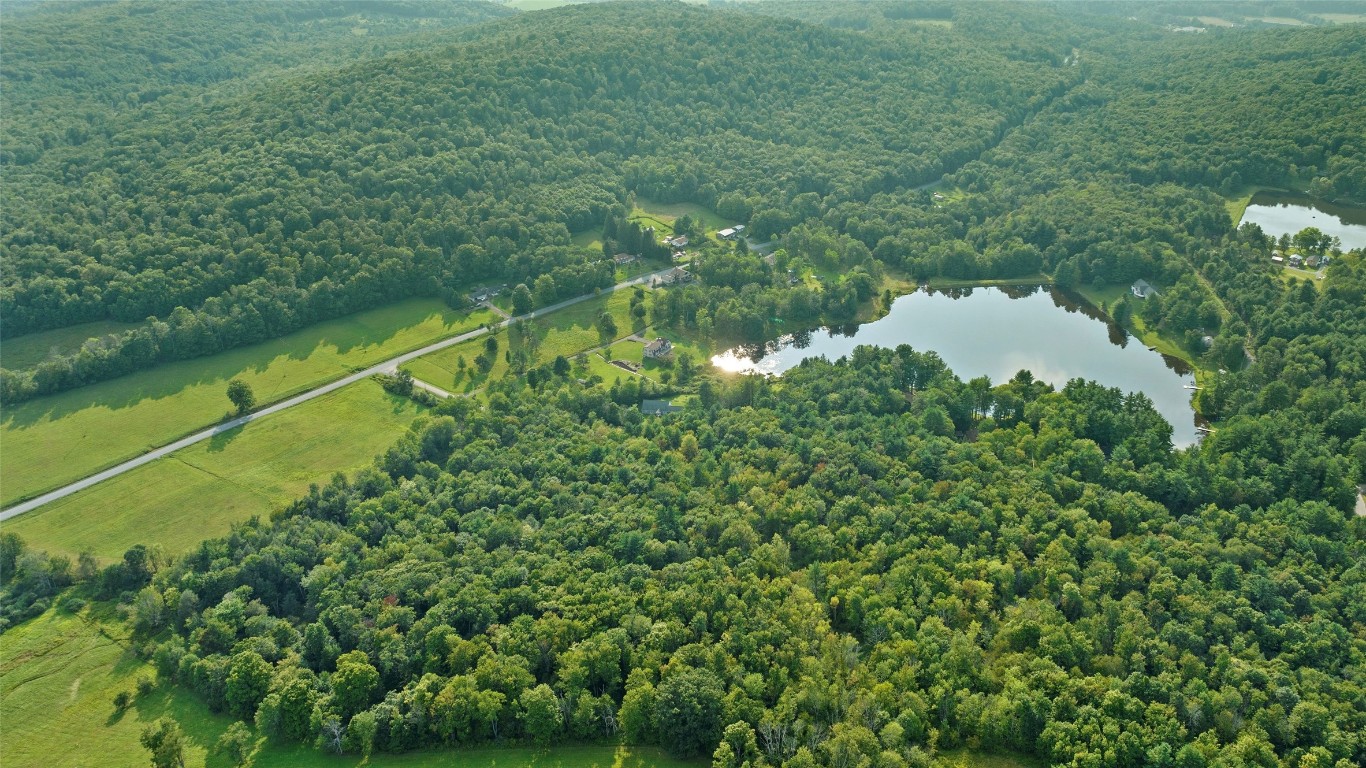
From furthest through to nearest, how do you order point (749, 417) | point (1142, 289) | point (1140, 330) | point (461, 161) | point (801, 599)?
point (461, 161) → point (1142, 289) → point (1140, 330) → point (749, 417) → point (801, 599)

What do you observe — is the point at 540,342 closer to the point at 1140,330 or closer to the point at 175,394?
the point at 175,394

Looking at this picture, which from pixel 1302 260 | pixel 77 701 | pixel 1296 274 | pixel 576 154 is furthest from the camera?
pixel 576 154

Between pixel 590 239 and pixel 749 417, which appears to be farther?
pixel 590 239

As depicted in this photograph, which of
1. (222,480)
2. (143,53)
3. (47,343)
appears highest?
(143,53)

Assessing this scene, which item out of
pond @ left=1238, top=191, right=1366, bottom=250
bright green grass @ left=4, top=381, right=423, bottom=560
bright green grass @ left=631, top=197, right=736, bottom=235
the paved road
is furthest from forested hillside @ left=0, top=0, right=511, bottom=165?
pond @ left=1238, top=191, right=1366, bottom=250

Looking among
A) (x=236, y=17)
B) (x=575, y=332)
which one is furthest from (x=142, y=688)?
(x=236, y=17)

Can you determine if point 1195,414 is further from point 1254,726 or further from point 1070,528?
point 1254,726

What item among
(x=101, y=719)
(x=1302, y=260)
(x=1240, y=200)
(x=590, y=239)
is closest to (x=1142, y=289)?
(x=1302, y=260)
